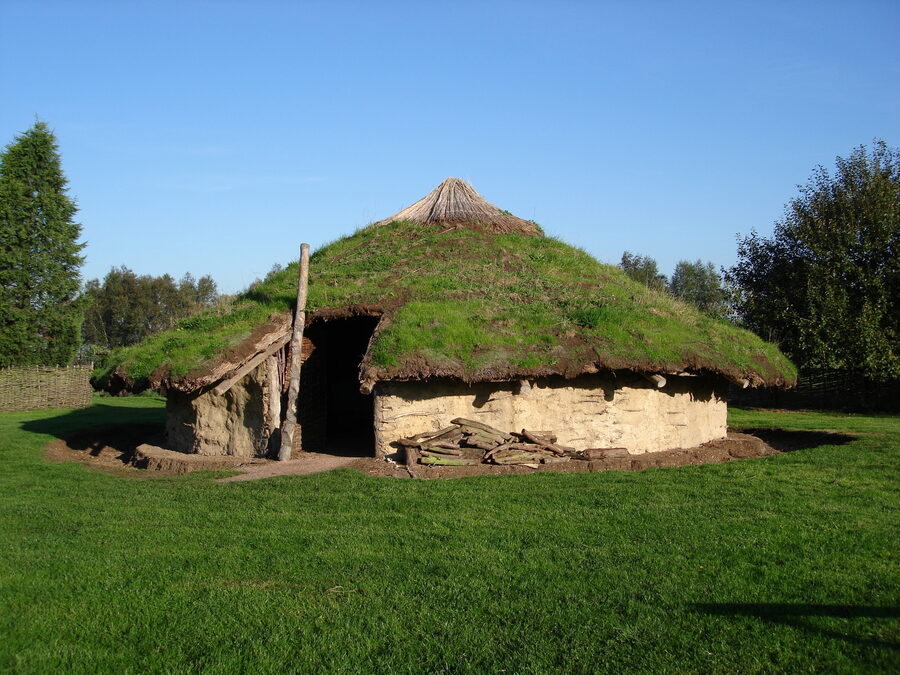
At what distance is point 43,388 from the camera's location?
27.7m

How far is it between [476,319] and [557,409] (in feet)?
7.16

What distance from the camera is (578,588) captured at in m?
5.48

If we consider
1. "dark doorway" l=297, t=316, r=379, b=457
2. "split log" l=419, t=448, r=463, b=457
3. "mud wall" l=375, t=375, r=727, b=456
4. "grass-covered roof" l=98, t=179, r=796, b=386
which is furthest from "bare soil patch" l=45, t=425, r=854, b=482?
"grass-covered roof" l=98, t=179, r=796, b=386

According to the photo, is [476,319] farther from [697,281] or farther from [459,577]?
[697,281]

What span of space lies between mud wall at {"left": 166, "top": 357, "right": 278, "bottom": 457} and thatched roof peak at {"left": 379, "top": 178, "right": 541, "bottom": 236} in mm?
7164

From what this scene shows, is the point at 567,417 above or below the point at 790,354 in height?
below

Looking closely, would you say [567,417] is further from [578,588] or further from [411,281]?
[578,588]

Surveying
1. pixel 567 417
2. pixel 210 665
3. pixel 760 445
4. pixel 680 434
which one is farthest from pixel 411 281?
pixel 210 665

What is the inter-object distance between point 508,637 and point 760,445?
10.3 m

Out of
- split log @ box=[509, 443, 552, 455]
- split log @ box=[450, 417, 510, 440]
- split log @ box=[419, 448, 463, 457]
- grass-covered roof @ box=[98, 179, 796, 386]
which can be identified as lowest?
split log @ box=[419, 448, 463, 457]

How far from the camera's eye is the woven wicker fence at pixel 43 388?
26891mm

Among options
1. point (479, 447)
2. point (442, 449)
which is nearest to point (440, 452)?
point (442, 449)

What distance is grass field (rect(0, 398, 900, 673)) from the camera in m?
4.49

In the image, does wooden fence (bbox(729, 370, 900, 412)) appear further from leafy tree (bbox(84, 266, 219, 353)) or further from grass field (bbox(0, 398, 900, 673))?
leafy tree (bbox(84, 266, 219, 353))
